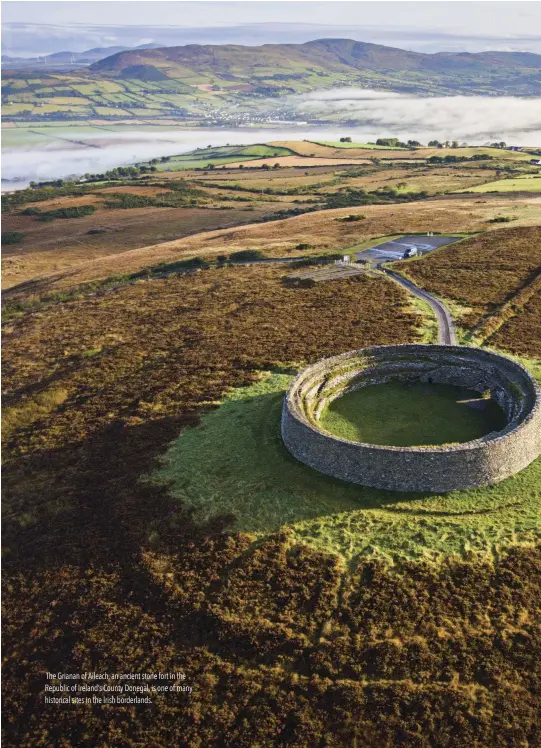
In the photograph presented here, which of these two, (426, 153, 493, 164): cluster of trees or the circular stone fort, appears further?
(426, 153, 493, 164): cluster of trees

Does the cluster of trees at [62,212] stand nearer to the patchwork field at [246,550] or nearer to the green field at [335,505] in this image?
the patchwork field at [246,550]

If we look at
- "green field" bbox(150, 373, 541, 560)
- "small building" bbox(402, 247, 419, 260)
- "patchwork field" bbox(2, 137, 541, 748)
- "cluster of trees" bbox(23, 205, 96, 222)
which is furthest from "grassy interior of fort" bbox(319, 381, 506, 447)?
"cluster of trees" bbox(23, 205, 96, 222)

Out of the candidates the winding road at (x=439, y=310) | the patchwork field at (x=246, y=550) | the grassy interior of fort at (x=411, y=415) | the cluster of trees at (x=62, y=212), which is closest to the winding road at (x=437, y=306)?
the winding road at (x=439, y=310)

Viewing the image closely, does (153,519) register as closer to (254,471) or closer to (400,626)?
(254,471)

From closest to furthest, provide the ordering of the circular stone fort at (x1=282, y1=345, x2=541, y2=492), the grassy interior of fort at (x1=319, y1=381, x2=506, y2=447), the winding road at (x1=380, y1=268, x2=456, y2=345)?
the circular stone fort at (x1=282, y1=345, x2=541, y2=492)
the grassy interior of fort at (x1=319, y1=381, x2=506, y2=447)
the winding road at (x1=380, y1=268, x2=456, y2=345)

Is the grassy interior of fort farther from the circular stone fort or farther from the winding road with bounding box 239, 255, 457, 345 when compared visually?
the winding road with bounding box 239, 255, 457, 345

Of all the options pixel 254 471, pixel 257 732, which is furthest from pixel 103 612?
pixel 254 471
